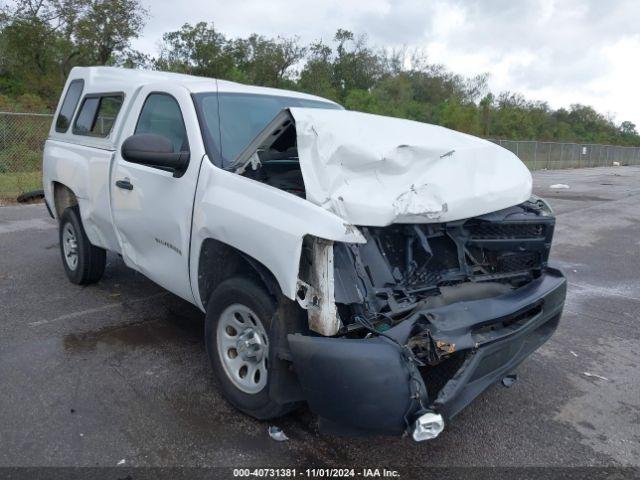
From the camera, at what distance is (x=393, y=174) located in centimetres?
304

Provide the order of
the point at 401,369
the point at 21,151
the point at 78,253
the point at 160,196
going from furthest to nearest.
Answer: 1. the point at 21,151
2. the point at 78,253
3. the point at 160,196
4. the point at 401,369

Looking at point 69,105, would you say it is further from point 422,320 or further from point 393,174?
point 422,320

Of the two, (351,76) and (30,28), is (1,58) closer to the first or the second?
(30,28)

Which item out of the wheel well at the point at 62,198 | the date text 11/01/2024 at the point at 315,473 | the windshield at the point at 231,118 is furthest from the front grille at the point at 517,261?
the wheel well at the point at 62,198

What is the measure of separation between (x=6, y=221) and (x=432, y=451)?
8.70 meters

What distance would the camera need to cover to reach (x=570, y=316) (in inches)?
209

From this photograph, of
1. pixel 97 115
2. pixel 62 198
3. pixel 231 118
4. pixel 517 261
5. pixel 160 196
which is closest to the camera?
pixel 517 261

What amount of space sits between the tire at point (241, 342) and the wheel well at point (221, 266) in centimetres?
9

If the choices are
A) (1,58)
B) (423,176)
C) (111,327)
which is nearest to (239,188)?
(423,176)

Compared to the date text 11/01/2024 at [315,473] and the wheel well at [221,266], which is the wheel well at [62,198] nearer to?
the wheel well at [221,266]

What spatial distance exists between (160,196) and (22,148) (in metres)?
11.7

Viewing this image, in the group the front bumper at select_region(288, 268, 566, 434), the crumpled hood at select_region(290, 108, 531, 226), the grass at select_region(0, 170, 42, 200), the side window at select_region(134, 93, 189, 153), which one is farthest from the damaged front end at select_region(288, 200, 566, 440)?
the grass at select_region(0, 170, 42, 200)

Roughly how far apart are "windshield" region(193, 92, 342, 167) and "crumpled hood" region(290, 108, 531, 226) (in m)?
0.72

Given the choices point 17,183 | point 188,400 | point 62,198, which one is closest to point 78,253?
point 62,198
